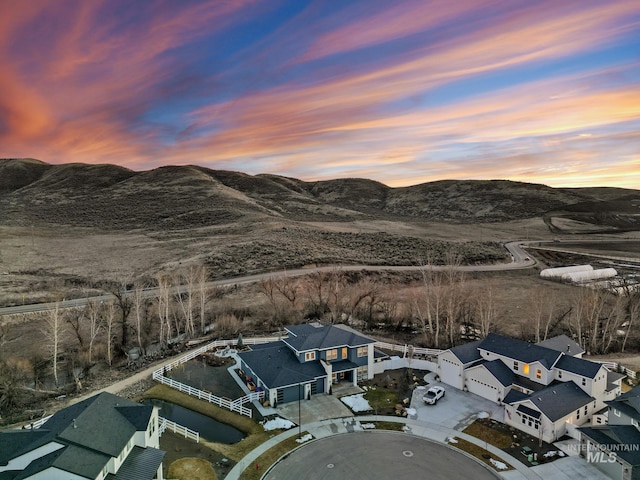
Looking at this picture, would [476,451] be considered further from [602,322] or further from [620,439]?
[602,322]

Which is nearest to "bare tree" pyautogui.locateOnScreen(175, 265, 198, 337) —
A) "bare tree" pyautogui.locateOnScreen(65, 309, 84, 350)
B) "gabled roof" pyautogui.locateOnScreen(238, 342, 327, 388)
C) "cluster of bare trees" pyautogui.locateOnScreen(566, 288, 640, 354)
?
"bare tree" pyautogui.locateOnScreen(65, 309, 84, 350)

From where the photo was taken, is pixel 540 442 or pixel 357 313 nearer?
pixel 540 442

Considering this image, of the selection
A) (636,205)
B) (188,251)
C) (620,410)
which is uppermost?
(636,205)

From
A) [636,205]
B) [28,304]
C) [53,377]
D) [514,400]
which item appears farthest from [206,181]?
[636,205]

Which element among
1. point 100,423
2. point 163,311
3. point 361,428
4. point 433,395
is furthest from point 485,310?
point 100,423

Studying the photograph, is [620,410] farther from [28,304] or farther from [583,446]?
[28,304]

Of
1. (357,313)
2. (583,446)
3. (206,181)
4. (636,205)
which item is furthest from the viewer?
(636,205)

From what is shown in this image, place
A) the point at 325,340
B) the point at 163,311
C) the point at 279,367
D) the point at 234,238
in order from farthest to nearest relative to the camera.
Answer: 1. the point at 234,238
2. the point at 163,311
3. the point at 325,340
4. the point at 279,367
